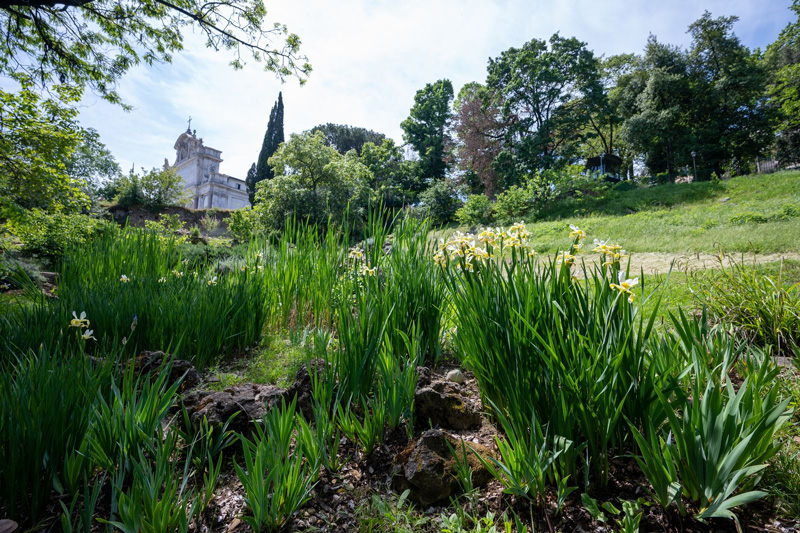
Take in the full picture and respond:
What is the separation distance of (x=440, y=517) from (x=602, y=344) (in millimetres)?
866

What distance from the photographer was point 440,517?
1.25 meters

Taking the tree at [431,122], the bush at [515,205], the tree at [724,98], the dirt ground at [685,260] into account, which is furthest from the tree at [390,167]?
the dirt ground at [685,260]

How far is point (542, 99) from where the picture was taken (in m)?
20.8

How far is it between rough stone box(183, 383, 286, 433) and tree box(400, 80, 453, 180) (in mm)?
25990

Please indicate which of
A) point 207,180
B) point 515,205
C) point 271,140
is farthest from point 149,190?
point 515,205

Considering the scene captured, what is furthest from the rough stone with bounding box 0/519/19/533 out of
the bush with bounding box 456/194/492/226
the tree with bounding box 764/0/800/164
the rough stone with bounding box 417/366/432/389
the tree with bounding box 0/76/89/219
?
the tree with bounding box 764/0/800/164

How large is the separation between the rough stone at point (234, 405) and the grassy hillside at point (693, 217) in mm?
4058

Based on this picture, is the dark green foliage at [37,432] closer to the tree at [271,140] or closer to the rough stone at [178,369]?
the rough stone at [178,369]

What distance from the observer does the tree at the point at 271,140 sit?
30297 millimetres

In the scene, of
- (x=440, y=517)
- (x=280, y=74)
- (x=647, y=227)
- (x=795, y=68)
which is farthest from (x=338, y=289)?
(x=795, y=68)

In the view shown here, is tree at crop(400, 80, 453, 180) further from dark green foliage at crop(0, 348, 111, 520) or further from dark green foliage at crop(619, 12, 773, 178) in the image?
dark green foliage at crop(0, 348, 111, 520)

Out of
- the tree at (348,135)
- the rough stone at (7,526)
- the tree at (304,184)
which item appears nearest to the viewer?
the rough stone at (7,526)

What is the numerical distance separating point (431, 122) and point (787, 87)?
65.5 ft

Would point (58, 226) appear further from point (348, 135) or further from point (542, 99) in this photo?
point (348, 135)
